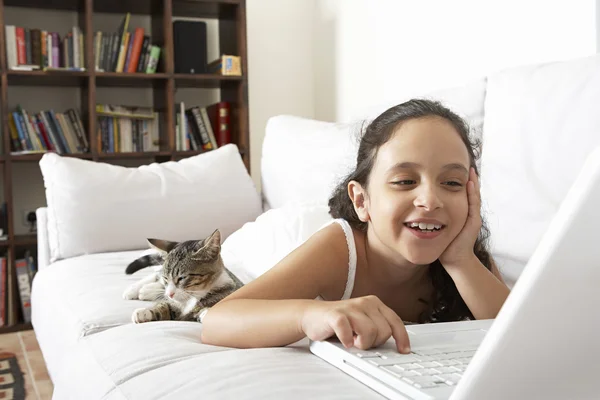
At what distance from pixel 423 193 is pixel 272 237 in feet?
2.61

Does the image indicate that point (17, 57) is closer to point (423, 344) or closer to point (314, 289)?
point (314, 289)

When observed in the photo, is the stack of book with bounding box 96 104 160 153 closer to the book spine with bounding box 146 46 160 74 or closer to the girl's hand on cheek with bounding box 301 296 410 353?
the book spine with bounding box 146 46 160 74

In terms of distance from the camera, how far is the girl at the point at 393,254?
995 millimetres

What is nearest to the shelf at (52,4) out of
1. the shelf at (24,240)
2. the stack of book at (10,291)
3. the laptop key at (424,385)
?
the shelf at (24,240)

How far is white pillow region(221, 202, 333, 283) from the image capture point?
1730 mm

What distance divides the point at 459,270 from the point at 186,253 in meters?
0.69

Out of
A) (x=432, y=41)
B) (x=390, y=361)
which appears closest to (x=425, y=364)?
(x=390, y=361)

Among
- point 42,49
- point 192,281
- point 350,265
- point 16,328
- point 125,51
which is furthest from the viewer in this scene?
point 125,51

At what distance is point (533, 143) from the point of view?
146 cm

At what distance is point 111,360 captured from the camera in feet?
3.56

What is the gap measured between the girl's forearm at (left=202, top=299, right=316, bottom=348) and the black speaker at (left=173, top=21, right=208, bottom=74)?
8.73 ft

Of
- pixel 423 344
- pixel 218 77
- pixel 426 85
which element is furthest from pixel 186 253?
pixel 218 77

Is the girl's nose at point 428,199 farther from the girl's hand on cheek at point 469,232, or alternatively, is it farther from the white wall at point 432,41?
the white wall at point 432,41

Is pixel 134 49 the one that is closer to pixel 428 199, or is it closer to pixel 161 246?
pixel 161 246
